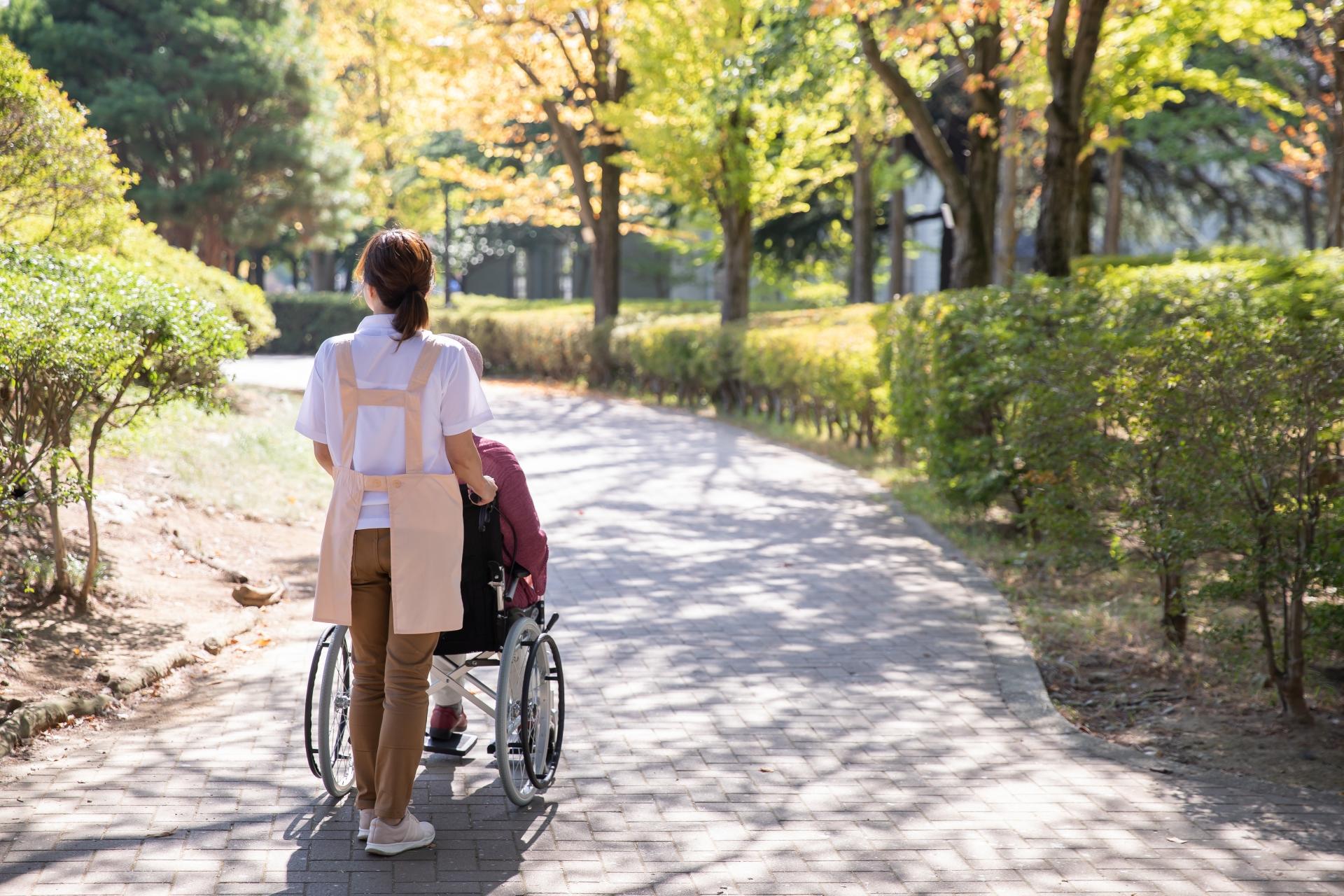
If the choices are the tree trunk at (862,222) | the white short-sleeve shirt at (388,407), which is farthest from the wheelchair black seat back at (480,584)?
the tree trunk at (862,222)

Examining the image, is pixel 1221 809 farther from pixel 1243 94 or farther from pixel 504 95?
pixel 504 95

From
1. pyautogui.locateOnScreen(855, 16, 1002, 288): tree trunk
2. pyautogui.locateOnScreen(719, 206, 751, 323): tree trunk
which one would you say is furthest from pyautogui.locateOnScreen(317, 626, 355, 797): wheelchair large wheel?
pyautogui.locateOnScreen(719, 206, 751, 323): tree trunk

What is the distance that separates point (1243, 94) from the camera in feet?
60.2

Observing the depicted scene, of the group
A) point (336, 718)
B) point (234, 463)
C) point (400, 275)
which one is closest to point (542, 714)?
point (336, 718)

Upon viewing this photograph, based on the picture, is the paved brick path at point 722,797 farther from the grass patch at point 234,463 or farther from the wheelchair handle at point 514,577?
the grass patch at point 234,463

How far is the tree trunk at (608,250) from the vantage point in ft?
91.8

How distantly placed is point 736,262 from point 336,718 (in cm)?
1976

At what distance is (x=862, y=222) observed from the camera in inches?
1049

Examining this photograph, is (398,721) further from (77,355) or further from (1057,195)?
(1057,195)

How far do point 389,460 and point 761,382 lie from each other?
15.5 metres

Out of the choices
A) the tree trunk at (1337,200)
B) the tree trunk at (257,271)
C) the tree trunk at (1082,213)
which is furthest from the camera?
the tree trunk at (257,271)

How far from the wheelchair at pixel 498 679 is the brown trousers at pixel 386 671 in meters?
0.26

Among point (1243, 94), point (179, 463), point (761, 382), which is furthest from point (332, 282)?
point (179, 463)

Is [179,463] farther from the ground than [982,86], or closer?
closer
